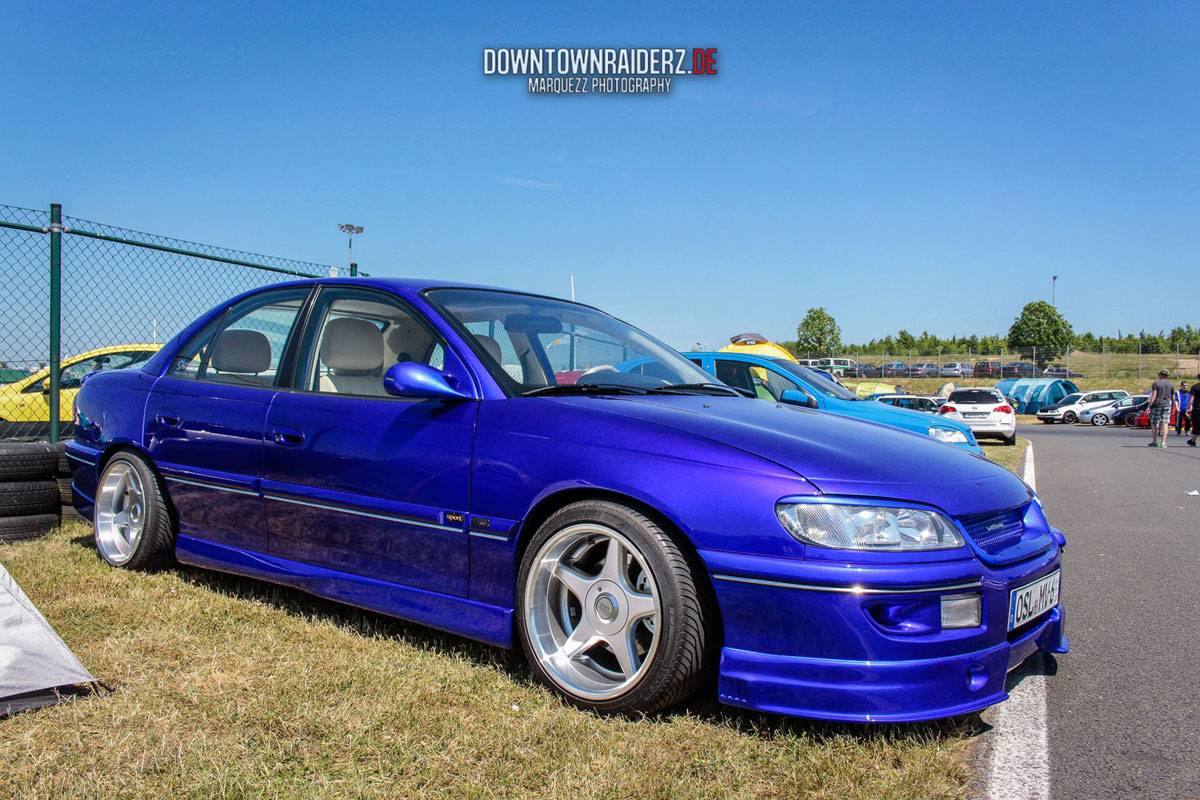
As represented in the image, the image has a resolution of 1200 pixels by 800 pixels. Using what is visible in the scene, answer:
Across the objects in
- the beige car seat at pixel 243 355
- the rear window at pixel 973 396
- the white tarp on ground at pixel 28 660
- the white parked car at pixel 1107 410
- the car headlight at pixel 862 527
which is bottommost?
the white parked car at pixel 1107 410

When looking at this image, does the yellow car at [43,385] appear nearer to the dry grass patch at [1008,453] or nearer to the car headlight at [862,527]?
the car headlight at [862,527]

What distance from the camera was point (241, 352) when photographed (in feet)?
13.2

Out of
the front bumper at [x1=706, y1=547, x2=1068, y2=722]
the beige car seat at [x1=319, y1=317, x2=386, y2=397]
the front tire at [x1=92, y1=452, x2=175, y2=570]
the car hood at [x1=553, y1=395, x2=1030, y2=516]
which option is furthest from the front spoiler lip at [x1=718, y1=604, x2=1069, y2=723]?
the front tire at [x1=92, y1=452, x2=175, y2=570]

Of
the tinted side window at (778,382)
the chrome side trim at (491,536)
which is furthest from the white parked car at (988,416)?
the chrome side trim at (491,536)

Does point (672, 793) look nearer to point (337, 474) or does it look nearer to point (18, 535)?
point (337, 474)

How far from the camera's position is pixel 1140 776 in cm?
235

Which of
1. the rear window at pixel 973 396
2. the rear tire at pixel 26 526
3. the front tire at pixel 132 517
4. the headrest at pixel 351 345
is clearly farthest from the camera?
the rear window at pixel 973 396

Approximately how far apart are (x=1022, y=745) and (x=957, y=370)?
58.7 metres

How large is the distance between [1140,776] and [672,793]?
1.30 metres

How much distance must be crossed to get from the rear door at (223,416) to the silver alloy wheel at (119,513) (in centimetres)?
29

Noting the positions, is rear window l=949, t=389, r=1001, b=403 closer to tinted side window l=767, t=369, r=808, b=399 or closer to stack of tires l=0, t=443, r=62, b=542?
tinted side window l=767, t=369, r=808, b=399

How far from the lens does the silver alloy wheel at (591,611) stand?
2658mm

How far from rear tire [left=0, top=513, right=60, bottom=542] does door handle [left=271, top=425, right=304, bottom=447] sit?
2705 millimetres

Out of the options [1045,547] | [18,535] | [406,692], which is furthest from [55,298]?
[1045,547]
